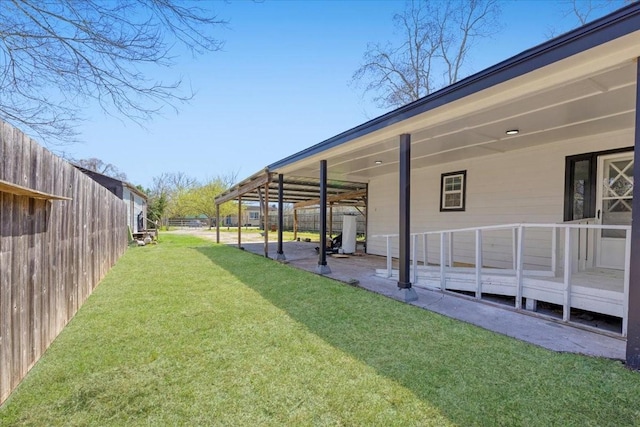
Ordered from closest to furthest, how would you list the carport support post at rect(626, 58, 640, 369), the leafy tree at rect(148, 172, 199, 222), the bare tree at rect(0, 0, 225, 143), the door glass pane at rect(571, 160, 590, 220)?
the carport support post at rect(626, 58, 640, 369) < the bare tree at rect(0, 0, 225, 143) < the door glass pane at rect(571, 160, 590, 220) < the leafy tree at rect(148, 172, 199, 222)

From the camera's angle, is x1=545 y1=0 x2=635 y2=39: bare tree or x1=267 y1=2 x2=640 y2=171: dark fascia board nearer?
x1=267 y1=2 x2=640 y2=171: dark fascia board

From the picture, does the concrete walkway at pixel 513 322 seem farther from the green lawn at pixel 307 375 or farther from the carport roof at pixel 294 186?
the carport roof at pixel 294 186

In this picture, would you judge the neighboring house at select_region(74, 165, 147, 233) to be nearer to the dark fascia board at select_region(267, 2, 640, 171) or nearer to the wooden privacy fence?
the wooden privacy fence

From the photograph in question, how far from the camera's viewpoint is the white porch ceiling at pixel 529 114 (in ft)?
8.94

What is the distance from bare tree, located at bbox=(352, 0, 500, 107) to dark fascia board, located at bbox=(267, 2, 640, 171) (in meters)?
12.1

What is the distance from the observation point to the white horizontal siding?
5.41 m

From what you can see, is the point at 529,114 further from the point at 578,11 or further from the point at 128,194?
the point at 128,194

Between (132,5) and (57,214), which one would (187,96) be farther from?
(57,214)

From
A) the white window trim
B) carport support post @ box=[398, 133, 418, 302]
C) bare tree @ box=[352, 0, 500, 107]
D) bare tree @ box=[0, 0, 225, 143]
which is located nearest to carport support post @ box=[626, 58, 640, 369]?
carport support post @ box=[398, 133, 418, 302]

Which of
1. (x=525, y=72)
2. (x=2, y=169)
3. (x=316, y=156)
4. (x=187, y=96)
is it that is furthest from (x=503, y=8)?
(x=2, y=169)

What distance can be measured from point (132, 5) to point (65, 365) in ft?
11.1

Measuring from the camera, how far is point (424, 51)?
15.0m

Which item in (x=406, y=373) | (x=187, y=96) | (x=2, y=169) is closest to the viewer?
(x=2, y=169)

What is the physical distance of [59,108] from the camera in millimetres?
3729
